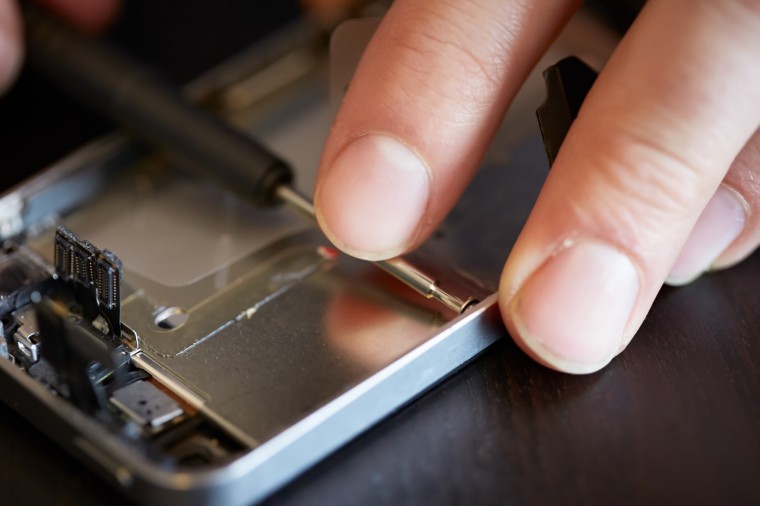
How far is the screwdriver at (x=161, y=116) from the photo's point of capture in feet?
2.62

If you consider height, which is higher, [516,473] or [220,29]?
[516,473]

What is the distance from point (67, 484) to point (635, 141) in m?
0.43

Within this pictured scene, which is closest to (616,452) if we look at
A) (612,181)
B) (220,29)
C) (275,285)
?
(612,181)

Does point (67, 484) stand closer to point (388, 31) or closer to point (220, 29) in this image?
point (388, 31)

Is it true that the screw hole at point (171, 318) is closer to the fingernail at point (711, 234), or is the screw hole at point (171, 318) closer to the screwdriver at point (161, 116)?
the screwdriver at point (161, 116)

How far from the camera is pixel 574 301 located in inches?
24.6

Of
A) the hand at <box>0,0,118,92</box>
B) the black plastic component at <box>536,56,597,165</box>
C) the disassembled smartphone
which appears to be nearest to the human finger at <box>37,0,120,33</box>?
the hand at <box>0,0,118,92</box>

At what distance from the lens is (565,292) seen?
626mm

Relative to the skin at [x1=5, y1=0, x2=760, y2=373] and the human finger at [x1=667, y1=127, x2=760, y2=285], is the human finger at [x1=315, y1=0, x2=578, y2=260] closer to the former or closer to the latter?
the skin at [x1=5, y1=0, x2=760, y2=373]

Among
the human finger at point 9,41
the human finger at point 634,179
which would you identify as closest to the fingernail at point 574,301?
the human finger at point 634,179

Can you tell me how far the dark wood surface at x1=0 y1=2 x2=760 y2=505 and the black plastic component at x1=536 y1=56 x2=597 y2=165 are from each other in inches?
6.1

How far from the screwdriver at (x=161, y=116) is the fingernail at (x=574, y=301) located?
109mm

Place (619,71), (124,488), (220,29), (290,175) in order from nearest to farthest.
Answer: (124,488), (619,71), (290,175), (220,29)

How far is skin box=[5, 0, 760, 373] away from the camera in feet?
2.06
